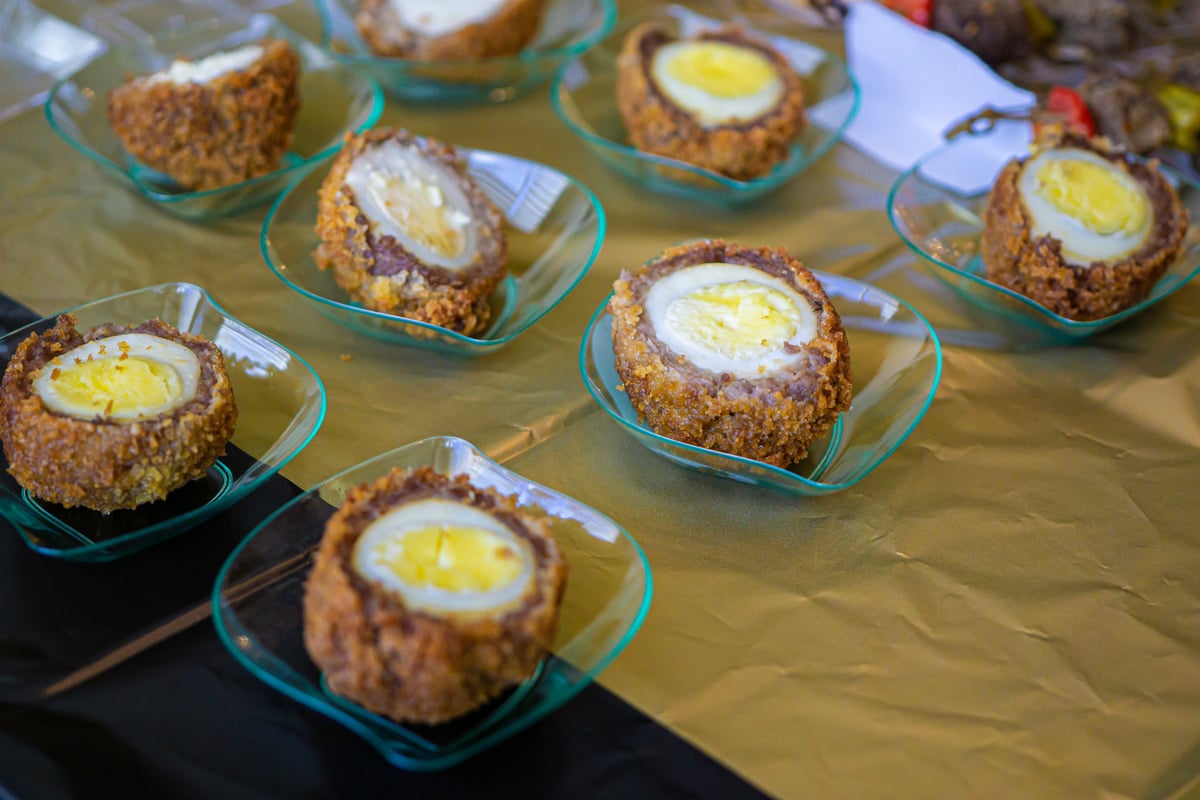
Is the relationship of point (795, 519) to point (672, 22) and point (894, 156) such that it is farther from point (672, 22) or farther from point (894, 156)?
point (672, 22)

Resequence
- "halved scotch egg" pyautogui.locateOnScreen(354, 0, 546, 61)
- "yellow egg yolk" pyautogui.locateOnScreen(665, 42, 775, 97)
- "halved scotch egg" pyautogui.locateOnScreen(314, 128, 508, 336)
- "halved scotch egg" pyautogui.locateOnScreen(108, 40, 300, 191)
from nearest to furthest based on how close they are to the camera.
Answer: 1. "halved scotch egg" pyautogui.locateOnScreen(314, 128, 508, 336)
2. "halved scotch egg" pyautogui.locateOnScreen(108, 40, 300, 191)
3. "yellow egg yolk" pyautogui.locateOnScreen(665, 42, 775, 97)
4. "halved scotch egg" pyautogui.locateOnScreen(354, 0, 546, 61)

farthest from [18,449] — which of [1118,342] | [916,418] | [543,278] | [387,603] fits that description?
[1118,342]

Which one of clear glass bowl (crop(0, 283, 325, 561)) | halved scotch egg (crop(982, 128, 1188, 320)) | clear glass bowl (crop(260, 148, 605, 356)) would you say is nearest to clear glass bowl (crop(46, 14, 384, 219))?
clear glass bowl (crop(260, 148, 605, 356))

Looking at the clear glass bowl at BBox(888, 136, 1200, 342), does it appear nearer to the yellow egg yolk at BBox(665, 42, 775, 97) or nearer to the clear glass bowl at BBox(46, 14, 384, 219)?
the yellow egg yolk at BBox(665, 42, 775, 97)

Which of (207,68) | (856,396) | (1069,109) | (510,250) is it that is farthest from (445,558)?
(1069,109)

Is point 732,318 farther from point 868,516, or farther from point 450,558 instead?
point 450,558

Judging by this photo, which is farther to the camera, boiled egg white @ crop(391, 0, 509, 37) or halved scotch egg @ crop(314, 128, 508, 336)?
boiled egg white @ crop(391, 0, 509, 37)
